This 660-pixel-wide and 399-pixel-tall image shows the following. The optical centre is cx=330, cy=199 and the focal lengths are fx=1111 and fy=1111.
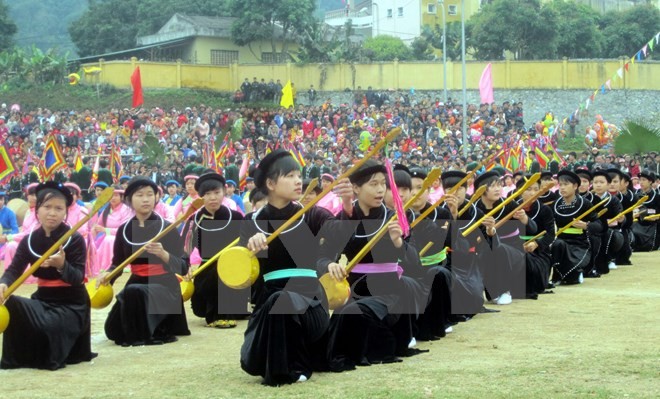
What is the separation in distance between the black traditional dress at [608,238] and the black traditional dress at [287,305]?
7940 mm

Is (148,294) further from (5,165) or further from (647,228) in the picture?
(647,228)

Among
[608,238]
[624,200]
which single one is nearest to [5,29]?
[624,200]

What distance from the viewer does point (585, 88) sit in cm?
4450

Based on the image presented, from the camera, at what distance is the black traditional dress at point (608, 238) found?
49.6ft

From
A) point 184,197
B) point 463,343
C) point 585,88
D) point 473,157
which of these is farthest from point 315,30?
point 463,343

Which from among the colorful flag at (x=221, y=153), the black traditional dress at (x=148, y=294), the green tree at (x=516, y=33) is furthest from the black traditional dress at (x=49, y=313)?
the green tree at (x=516, y=33)

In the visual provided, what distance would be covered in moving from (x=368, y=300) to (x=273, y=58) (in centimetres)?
4151

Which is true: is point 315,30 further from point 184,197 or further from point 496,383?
point 496,383

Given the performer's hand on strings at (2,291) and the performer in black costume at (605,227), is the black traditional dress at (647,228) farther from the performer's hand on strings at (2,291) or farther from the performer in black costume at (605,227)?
the performer's hand on strings at (2,291)

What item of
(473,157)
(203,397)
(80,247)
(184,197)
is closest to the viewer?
(203,397)

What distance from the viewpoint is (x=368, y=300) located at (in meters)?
8.27

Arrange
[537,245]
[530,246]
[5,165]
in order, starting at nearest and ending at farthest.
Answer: [530,246] < [537,245] < [5,165]

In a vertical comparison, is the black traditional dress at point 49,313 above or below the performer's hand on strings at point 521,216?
below

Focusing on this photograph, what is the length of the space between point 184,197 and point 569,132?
1007 inches
